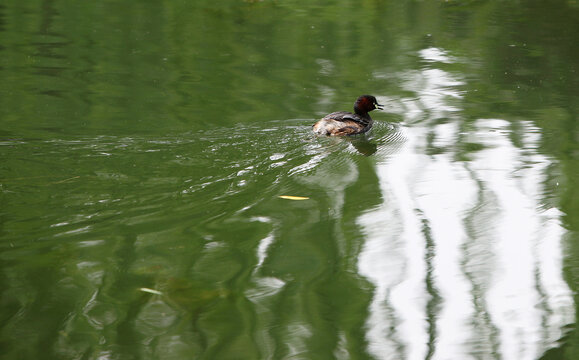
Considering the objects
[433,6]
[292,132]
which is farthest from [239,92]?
[433,6]

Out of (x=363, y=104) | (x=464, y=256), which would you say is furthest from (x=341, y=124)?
(x=464, y=256)

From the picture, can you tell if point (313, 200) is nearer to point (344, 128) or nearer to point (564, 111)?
point (344, 128)

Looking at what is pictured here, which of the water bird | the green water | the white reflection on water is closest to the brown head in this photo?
the water bird

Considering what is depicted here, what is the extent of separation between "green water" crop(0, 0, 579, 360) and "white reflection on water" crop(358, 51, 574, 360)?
0.06 feet

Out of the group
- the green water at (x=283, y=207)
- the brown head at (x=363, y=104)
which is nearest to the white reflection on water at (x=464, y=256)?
the green water at (x=283, y=207)

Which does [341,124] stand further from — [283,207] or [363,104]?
[283,207]

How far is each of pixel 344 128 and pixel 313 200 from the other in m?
2.16

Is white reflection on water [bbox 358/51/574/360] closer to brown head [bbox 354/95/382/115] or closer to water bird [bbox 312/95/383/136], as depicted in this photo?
water bird [bbox 312/95/383/136]

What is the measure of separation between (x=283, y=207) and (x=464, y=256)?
61.0 inches

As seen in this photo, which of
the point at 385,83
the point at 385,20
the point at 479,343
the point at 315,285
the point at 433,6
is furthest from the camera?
the point at 433,6

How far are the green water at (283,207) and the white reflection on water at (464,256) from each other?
0.06ft

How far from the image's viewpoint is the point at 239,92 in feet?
33.3

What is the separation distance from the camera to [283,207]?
20.3 feet

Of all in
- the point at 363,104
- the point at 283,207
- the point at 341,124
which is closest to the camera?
the point at 283,207
